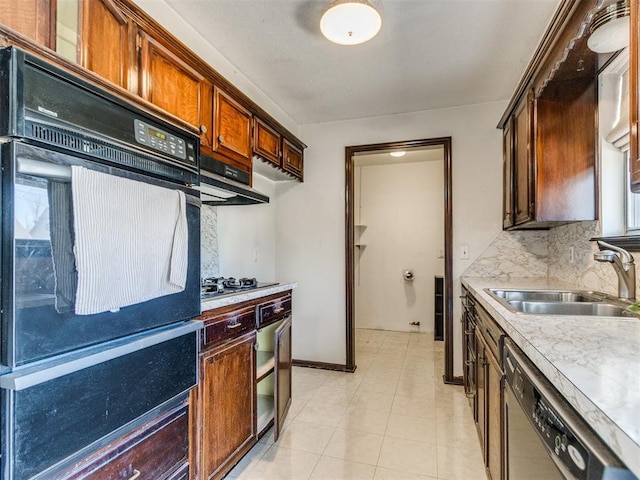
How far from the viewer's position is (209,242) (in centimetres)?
235

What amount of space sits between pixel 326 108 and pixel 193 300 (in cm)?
227

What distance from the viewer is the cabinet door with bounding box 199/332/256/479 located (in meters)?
1.46

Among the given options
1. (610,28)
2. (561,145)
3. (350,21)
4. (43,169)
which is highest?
(350,21)

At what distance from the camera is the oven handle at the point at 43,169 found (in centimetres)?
75

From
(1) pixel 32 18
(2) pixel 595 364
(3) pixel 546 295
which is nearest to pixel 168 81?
(1) pixel 32 18

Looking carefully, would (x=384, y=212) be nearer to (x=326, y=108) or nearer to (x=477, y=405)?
(x=326, y=108)

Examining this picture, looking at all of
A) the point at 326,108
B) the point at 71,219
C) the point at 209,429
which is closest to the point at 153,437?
the point at 209,429

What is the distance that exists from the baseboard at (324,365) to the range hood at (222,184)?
5.53ft

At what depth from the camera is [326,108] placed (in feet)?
9.80

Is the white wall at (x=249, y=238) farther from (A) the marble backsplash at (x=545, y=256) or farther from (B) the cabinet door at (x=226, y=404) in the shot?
(A) the marble backsplash at (x=545, y=256)

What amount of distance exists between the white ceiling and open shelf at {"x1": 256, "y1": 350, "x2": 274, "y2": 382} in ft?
5.99

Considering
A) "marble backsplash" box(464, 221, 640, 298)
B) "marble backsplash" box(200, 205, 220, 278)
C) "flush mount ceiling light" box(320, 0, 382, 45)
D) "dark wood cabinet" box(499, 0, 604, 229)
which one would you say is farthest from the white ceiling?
"marble backsplash" box(464, 221, 640, 298)

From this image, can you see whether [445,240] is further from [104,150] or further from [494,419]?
[104,150]

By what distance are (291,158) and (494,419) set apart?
2.39 meters
